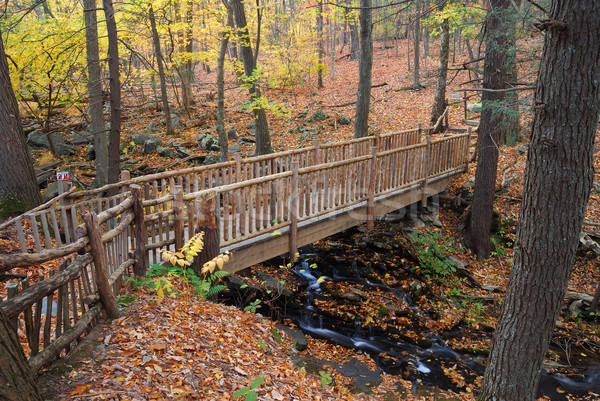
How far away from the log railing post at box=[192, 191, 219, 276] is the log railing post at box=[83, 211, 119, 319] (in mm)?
1923

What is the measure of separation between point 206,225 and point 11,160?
4.17 metres

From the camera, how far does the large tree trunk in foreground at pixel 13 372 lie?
7.39 feet

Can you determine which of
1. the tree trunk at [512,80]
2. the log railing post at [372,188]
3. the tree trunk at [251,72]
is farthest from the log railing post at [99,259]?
the tree trunk at [251,72]

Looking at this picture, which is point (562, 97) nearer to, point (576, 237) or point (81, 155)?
point (576, 237)

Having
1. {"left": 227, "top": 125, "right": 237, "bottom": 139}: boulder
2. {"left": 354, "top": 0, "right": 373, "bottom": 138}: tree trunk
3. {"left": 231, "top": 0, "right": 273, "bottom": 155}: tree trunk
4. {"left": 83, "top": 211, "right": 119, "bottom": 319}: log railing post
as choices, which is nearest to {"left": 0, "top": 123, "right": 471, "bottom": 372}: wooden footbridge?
{"left": 83, "top": 211, "right": 119, "bottom": 319}: log railing post

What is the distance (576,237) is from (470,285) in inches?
236

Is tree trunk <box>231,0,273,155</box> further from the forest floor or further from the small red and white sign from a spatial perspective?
the small red and white sign

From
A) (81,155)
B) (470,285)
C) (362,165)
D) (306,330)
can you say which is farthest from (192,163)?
(470,285)

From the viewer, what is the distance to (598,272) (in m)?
9.91

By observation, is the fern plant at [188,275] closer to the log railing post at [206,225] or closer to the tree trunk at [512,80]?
the log railing post at [206,225]

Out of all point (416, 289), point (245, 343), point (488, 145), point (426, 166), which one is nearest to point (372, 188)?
point (426, 166)

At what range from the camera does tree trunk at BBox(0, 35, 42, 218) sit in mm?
7055

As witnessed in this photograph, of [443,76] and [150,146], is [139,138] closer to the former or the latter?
[150,146]

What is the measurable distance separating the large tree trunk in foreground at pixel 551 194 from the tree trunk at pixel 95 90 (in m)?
10.1
